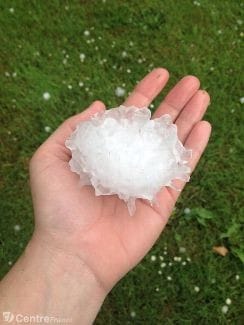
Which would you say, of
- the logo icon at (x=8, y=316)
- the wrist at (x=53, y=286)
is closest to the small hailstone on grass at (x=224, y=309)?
the wrist at (x=53, y=286)

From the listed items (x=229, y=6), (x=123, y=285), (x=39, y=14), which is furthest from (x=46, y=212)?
(x=229, y=6)

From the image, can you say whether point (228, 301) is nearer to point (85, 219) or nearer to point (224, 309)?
point (224, 309)

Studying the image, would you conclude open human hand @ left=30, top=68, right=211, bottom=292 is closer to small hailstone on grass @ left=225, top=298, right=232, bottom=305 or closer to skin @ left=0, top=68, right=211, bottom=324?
skin @ left=0, top=68, right=211, bottom=324

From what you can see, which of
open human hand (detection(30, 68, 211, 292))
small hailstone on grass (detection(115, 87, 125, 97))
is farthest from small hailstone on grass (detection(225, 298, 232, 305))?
small hailstone on grass (detection(115, 87, 125, 97))

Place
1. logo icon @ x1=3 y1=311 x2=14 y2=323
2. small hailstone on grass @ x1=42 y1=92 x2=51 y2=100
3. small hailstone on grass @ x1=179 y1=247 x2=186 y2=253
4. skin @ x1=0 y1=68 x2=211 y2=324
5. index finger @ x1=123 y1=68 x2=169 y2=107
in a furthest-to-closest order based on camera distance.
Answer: small hailstone on grass @ x1=42 y1=92 x2=51 y2=100 < small hailstone on grass @ x1=179 y1=247 x2=186 y2=253 < index finger @ x1=123 y1=68 x2=169 y2=107 < skin @ x1=0 y1=68 x2=211 y2=324 < logo icon @ x1=3 y1=311 x2=14 y2=323

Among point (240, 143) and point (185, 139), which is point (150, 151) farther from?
point (240, 143)

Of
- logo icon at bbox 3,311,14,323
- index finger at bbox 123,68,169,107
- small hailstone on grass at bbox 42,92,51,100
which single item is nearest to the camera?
logo icon at bbox 3,311,14,323

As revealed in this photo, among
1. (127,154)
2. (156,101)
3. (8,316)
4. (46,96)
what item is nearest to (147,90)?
(127,154)
